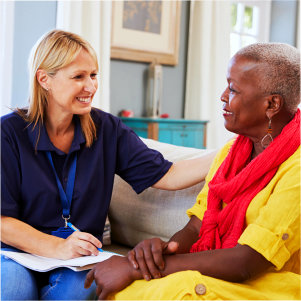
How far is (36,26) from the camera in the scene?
3.81m

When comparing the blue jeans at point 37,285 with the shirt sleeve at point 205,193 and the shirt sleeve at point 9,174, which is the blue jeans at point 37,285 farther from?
the shirt sleeve at point 205,193

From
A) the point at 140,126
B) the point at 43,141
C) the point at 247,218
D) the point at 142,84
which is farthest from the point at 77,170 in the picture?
the point at 142,84

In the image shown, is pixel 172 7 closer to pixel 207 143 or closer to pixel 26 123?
pixel 207 143

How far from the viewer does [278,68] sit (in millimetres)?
1252

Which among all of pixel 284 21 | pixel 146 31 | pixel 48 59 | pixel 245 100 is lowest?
pixel 245 100

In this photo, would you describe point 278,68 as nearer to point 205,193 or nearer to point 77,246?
point 205,193

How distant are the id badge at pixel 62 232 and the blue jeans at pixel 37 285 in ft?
0.46

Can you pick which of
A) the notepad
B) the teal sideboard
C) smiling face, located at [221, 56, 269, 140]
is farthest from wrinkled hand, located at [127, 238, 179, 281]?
the teal sideboard

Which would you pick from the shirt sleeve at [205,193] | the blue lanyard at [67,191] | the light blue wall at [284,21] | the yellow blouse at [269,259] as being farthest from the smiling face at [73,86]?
the light blue wall at [284,21]

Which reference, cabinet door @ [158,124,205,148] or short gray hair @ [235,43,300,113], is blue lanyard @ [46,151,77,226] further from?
cabinet door @ [158,124,205,148]

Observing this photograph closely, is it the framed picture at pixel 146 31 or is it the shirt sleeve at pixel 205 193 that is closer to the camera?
the shirt sleeve at pixel 205 193

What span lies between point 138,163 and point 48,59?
1.67ft

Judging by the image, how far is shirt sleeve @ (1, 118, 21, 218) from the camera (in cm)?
157

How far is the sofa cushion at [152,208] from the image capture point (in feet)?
5.98
